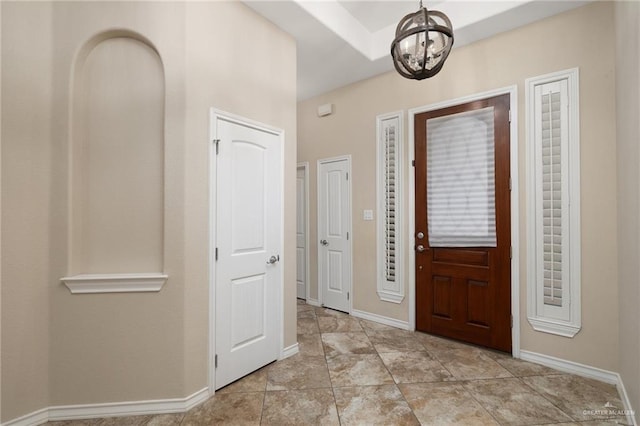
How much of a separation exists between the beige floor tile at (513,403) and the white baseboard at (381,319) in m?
1.13

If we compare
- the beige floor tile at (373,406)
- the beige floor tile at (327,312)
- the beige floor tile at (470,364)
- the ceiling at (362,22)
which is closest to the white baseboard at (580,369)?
the beige floor tile at (470,364)

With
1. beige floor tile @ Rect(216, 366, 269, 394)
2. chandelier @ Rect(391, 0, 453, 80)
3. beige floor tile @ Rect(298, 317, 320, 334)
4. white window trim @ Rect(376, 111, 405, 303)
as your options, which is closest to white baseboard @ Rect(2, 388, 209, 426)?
beige floor tile @ Rect(216, 366, 269, 394)

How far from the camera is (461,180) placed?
2994 millimetres

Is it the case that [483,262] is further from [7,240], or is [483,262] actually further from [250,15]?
[7,240]

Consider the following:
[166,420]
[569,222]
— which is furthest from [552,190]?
[166,420]

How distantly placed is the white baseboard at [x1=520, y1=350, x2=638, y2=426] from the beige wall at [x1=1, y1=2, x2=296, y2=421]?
9.08ft

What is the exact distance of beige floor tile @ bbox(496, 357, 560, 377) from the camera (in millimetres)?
2432

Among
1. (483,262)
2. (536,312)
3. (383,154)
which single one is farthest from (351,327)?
(383,154)

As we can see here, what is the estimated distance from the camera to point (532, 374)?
7.93ft

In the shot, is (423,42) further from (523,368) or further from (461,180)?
(523,368)

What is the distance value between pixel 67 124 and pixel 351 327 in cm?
317

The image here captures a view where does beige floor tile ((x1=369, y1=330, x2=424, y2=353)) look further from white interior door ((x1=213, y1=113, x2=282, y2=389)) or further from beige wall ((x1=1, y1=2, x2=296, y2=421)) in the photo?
beige wall ((x1=1, y1=2, x2=296, y2=421))

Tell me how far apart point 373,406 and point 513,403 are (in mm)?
971

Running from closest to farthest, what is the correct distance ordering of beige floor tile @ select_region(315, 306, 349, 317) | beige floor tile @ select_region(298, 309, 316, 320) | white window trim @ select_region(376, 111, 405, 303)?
white window trim @ select_region(376, 111, 405, 303), beige floor tile @ select_region(298, 309, 316, 320), beige floor tile @ select_region(315, 306, 349, 317)
